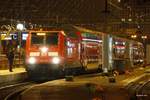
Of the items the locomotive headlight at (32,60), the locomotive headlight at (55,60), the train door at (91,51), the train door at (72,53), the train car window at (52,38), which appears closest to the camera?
the locomotive headlight at (55,60)

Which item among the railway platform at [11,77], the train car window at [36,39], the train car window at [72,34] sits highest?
the train car window at [72,34]

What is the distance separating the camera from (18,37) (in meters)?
52.0

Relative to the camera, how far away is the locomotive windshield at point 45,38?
3456 centimetres

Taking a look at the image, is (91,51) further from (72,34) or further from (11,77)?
(11,77)

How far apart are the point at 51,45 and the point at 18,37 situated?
57.9ft

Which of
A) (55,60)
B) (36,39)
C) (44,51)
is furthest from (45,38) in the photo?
(55,60)

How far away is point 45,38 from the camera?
34.6m

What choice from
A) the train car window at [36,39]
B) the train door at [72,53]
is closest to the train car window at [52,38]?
the train car window at [36,39]

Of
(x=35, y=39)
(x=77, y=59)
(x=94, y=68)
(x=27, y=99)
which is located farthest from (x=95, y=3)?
(x=27, y=99)

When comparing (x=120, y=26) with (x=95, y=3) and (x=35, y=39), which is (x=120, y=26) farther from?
(x=35, y=39)

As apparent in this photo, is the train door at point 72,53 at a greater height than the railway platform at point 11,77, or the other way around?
the train door at point 72,53

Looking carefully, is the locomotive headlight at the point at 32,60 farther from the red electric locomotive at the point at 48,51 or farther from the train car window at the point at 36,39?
the train car window at the point at 36,39

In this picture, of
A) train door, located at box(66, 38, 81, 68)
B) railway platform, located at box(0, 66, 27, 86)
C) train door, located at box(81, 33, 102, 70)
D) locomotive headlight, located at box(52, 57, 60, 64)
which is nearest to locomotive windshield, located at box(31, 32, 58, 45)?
locomotive headlight, located at box(52, 57, 60, 64)

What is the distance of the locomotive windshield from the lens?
3456 cm
